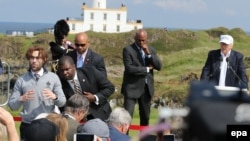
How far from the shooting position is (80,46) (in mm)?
7625

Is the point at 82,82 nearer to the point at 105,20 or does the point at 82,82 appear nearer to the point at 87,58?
the point at 87,58

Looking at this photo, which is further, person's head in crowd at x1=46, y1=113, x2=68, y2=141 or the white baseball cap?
the white baseball cap

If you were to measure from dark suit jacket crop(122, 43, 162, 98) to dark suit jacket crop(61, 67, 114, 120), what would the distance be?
1.51 metres

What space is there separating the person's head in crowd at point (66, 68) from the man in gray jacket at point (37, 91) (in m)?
0.17

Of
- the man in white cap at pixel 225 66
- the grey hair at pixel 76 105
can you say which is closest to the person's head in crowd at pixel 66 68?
the grey hair at pixel 76 105

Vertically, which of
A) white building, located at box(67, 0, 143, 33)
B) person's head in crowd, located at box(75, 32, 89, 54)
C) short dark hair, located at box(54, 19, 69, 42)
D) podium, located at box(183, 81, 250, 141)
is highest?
podium, located at box(183, 81, 250, 141)

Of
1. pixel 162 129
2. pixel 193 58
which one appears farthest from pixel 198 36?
pixel 162 129

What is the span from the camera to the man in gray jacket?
21.7 ft

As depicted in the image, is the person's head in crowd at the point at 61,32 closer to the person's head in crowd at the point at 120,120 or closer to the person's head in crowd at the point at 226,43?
the person's head in crowd at the point at 226,43

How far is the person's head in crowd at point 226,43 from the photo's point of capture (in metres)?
7.53

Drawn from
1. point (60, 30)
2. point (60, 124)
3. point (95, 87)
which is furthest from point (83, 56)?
point (60, 124)

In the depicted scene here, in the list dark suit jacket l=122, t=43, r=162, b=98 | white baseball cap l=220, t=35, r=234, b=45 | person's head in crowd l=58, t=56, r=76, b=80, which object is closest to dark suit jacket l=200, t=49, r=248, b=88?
white baseball cap l=220, t=35, r=234, b=45

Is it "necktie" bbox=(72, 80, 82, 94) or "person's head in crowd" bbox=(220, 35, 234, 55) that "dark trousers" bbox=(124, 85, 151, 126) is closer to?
"person's head in crowd" bbox=(220, 35, 234, 55)

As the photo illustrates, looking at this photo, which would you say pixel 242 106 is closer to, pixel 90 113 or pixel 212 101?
pixel 212 101
